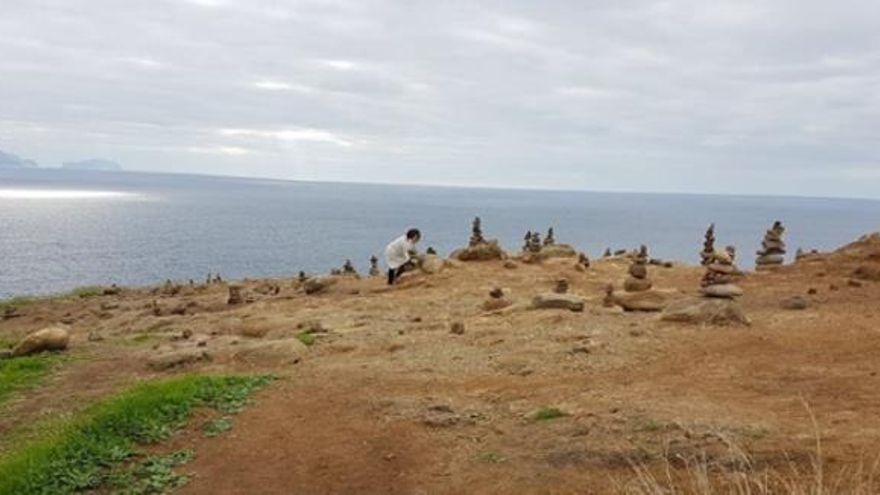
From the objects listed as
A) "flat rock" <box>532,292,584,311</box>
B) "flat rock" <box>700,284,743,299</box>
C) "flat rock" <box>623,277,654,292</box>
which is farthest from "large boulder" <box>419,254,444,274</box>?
"flat rock" <box>700,284,743,299</box>

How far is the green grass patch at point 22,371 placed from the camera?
17547mm

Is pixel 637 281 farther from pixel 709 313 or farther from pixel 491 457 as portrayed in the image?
pixel 491 457

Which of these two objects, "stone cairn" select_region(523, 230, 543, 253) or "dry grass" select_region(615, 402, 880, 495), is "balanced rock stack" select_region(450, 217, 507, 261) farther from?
"dry grass" select_region(615, 402, 880, 495)

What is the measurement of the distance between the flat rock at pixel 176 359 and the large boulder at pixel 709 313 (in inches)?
480

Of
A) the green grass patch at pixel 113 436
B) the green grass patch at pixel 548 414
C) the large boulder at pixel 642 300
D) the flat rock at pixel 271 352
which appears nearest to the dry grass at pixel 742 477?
the green grass patch at pixel 548 414

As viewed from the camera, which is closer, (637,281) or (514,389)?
(514,389)

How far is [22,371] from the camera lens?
753 inches

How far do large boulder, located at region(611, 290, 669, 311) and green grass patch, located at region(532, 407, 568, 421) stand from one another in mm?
10512

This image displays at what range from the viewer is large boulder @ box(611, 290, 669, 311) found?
23.6 metres

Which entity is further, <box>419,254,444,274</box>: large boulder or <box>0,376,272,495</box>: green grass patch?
<box>419,254,444,274</box>: large boulder

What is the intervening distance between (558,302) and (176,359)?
1087 cm

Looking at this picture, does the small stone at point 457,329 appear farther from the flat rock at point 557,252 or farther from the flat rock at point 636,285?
the flat rock at point 557,252

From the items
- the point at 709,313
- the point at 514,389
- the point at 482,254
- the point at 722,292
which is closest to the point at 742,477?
the point at 514,389

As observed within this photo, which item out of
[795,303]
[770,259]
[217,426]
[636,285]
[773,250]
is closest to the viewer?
[217,426]
